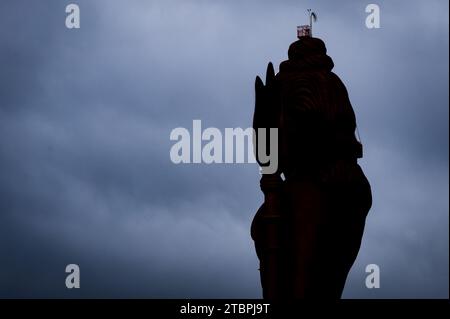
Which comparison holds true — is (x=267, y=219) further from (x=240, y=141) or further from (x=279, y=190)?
(x=240, y=141)

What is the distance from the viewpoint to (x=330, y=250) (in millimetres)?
14953

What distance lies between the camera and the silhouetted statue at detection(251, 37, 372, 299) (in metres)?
14.6

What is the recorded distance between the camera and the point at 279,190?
574 inches

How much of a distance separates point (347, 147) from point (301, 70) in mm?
1312

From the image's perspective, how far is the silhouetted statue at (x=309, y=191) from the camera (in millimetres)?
14586

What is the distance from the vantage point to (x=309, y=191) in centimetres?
1491
